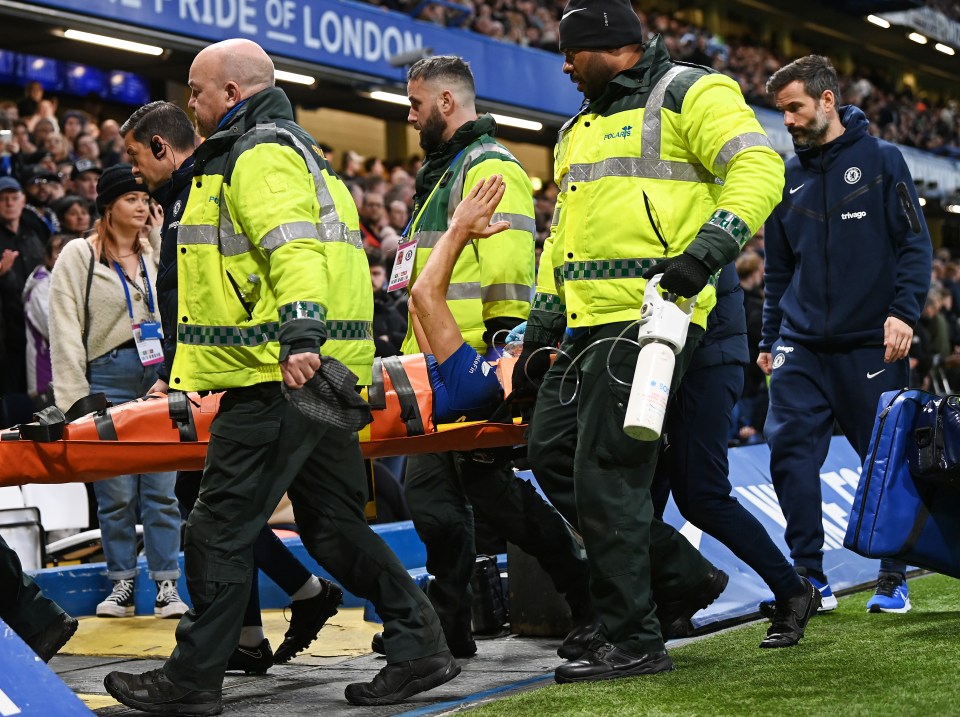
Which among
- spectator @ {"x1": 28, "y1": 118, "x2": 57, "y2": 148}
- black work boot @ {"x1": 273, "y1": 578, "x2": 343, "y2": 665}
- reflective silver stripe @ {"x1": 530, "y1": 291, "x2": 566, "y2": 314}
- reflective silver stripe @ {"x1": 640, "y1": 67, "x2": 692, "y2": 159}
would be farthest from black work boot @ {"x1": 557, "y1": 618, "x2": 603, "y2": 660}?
spectator @ {"x1": 28, "y1": 118, "x2": 57, "y2": 148}

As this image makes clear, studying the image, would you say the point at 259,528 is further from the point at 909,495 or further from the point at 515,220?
the point at 909,495

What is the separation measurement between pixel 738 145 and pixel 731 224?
0.25m

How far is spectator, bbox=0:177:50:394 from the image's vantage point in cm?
914

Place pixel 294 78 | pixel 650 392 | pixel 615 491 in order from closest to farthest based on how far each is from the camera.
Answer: pixel 650 392 < pixel 615 491 < pixel 294 78

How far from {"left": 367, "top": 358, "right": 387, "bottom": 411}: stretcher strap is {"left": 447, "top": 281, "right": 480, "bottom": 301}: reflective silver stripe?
399 millimetres

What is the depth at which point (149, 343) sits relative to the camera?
6.08m

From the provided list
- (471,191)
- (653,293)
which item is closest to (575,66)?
(471,191)

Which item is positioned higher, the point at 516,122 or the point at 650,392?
the point at 516,122

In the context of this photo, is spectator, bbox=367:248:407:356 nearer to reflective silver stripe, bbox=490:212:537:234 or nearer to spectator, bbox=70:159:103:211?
spectator, bbox=70:159:103:211

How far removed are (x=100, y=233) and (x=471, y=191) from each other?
262 cm

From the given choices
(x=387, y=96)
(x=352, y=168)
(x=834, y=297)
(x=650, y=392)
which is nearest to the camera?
(x=650, y=392)

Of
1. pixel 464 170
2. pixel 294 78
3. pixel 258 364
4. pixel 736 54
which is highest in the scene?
pixel 736 54

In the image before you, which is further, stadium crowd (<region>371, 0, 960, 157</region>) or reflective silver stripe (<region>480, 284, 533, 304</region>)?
stadium crowd (<region>371, 0, 960, 157</region>)

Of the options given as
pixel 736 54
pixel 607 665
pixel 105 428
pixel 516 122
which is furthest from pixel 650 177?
pixel 736 54
